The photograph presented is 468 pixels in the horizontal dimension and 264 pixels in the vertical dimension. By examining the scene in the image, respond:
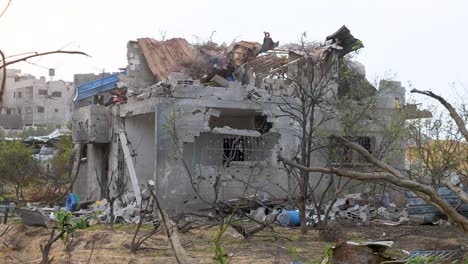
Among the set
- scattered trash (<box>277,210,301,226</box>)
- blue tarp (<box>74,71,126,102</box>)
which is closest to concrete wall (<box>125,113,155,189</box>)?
blue tarp (<box>74,71,126,102</box>)

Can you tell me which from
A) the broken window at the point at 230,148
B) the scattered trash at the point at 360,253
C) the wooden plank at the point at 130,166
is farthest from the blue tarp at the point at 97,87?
the scattered trash at the point at 360,253

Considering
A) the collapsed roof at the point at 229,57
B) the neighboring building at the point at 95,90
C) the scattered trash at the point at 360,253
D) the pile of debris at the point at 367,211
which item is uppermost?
the collapsed roof at the point at 229,57

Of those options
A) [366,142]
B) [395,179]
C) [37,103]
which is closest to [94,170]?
[366,142]

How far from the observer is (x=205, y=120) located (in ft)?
61.3

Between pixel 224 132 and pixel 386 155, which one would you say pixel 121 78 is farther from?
pixel 386 155

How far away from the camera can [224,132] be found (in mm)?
18828

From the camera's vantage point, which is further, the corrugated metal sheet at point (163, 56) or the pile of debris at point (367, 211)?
the corrugated metal sheet at point (163, 56)

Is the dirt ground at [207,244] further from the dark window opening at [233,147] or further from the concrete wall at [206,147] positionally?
the dark window opening at [233,147]

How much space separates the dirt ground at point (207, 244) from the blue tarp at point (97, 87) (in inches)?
383

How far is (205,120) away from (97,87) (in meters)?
8.73

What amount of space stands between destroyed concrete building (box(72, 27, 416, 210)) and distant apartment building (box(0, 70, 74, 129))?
42.0 meters

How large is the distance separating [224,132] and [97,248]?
7.40 meters

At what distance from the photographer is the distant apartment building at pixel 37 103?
63.2 meters

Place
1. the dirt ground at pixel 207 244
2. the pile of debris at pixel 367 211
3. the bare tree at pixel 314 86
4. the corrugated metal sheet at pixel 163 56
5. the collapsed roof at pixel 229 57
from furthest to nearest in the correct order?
the corrugated metal sheet at pixel 163 56 < the collapsed roof at pixel 229 57 < the bare tree at pixel 314 86 < the pile of debris at pixel 367 211 < the dirt ground at pixel 207 244
